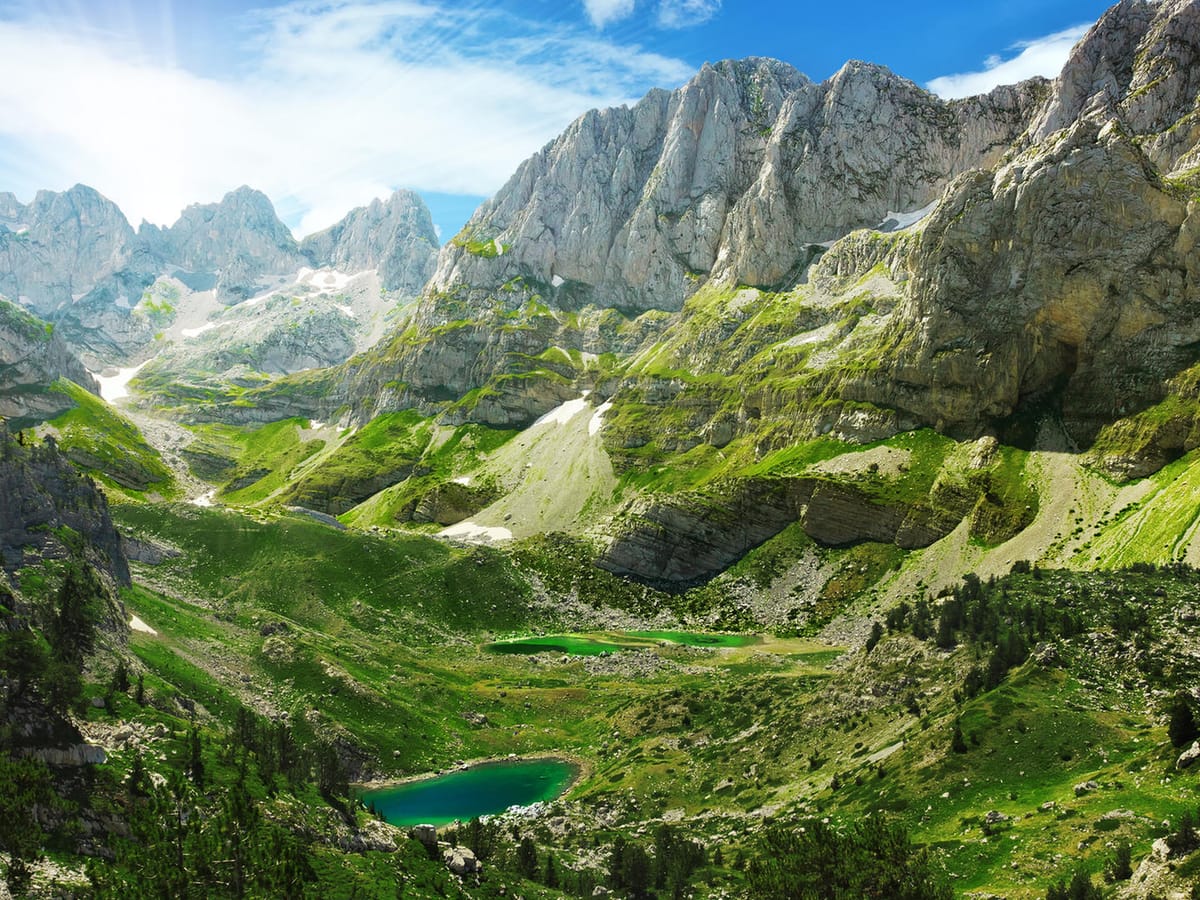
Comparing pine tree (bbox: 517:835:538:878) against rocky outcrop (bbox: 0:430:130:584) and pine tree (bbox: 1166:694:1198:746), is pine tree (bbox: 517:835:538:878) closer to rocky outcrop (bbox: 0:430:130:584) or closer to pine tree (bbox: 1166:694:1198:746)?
pine tree (bbox: 1166:694:1198:746)

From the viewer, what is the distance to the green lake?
70188 millimetres

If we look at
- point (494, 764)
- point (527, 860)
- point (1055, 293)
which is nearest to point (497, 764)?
point (494, 764)

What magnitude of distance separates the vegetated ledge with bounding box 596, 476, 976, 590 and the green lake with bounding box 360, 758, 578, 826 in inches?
3400

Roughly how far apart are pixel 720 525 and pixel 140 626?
11409 centimetres

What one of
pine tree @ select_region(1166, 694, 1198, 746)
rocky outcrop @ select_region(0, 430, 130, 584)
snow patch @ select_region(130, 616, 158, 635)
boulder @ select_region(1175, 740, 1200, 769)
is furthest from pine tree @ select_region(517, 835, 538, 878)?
snow patch @ select_region(130, 616, 158, 635)

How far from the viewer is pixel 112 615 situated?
72.0 meters

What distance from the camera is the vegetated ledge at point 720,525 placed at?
158 m

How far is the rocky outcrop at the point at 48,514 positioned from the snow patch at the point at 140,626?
6126 mm

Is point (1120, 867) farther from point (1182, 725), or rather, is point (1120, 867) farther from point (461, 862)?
point (461, 862)

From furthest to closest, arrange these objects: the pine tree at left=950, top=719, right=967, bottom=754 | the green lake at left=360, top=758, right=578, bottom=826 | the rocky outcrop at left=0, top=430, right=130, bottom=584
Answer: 1. the rocky outcrop at left=0, top=430, right=130, bottom=584
2. the green lake at left=360, top=758, right=578, bottom=826
3. the pine tree at left=950, top=719, right=967, bottom=754

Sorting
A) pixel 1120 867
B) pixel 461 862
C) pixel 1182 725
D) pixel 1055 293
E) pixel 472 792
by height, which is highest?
pixel 1055 293

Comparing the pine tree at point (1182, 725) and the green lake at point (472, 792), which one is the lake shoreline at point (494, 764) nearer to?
the green lake at point (472, 792)

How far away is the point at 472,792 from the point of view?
75438 millimetres

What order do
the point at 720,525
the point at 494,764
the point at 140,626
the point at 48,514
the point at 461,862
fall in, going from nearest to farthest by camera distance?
the point at 461,862
the point at 48,514
the point at 140,626
the point at 494,764
the point at 720,525
